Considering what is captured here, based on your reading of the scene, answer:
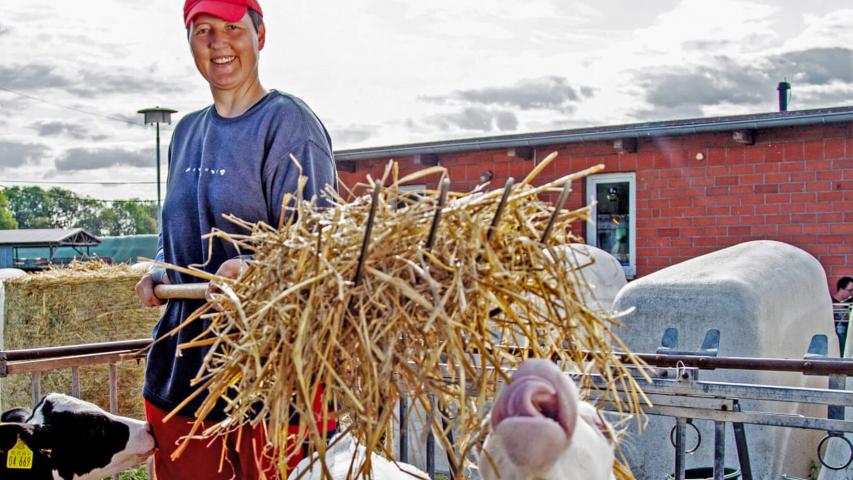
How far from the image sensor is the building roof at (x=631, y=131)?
10.6 metres

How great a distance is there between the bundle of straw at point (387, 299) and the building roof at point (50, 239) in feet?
134

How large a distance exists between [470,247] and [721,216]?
10.5m

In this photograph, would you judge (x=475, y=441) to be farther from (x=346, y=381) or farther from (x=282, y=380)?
(x=282, y=380)

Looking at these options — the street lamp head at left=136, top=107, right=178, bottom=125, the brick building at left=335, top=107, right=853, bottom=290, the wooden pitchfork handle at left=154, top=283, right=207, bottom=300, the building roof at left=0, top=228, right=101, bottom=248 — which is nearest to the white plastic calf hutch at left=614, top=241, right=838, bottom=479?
the wooden pitchfork handle at left=154, top=283, right=207, bottom=300

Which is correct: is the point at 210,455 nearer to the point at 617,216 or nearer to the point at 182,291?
the point at 182,291

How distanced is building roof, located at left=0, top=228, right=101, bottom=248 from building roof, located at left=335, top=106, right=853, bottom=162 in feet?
101

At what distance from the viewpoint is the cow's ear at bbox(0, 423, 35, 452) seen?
3.32m

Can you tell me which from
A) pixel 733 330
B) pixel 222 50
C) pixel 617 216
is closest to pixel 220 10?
pixel 222 50

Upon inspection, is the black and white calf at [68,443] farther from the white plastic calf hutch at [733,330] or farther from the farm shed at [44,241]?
the farm shed at [44,241]

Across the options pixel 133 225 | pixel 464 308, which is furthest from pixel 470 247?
pixel 133 225

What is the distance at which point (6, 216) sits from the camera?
76438 millimetres

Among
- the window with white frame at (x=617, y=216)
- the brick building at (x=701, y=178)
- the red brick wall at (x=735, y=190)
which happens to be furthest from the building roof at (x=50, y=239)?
the red brick wall at (x=735, y=190)

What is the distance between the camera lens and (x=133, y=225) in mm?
89500

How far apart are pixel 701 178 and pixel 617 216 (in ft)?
4.25
